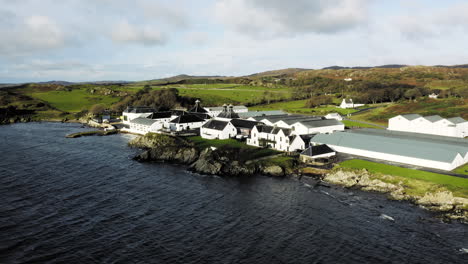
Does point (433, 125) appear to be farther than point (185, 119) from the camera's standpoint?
No

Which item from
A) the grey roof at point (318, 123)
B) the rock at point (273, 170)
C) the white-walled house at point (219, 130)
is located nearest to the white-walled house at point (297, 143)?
the rock at point (273, 170)

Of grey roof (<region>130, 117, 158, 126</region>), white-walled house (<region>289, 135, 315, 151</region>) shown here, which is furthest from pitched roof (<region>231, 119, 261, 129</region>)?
grey roof (<region>130, 117, 158, 126</region>)

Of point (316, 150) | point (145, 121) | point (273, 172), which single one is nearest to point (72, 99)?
point (145, 121)

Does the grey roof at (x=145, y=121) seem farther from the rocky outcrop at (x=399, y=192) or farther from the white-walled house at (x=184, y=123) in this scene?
the rocky outcrop at (x=399, y=192)

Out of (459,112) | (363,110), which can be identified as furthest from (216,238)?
(363,110)

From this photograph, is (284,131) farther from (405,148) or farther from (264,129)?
(405,148)

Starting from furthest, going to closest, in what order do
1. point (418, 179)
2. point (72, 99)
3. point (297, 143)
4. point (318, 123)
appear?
point (72, 99) < point (318, 123) < point (297, 143) < point (418, 179)

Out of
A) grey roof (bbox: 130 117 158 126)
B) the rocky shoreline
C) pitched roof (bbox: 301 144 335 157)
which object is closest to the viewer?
the rocky shoreline

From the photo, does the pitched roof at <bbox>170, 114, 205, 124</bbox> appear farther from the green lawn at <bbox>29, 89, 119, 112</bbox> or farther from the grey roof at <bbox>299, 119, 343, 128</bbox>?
the green lawn at <bbox>29, 89, 119, 112</bbox>
